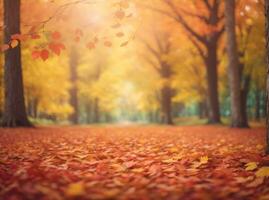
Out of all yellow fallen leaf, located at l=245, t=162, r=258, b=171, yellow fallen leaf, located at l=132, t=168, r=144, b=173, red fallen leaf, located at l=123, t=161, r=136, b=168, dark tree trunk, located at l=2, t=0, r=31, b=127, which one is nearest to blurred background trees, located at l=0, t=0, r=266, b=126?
dark tree trunk, located at l=2, t=0, r=31, b=127

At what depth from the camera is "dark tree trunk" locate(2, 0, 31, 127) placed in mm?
9969

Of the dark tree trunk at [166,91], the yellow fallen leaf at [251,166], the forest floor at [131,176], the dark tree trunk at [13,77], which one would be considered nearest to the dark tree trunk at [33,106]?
the dark tree trunk at [166,91]

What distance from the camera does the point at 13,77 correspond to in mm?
10125

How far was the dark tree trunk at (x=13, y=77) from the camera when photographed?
9.97 meters

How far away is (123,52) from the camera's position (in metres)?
26.8

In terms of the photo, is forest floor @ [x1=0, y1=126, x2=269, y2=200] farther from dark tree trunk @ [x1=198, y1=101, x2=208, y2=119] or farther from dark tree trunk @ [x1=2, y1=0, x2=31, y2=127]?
dark tree trunk @ [x1=198, y1=101, x2=208, y2=119]

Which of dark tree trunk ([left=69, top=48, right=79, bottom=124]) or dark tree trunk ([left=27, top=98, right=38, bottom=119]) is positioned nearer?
dark tree trunk ([left=27, top=98, right=38, bottom=119])

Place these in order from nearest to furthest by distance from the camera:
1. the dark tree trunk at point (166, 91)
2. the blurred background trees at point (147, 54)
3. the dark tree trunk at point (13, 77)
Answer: the dark tree trunk at point (13, 77) < the blurred background trees at point (147, 54) < the dark tree trunk at point (166, 91)

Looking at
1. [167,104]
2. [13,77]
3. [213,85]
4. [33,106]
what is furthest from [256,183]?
[33,106]

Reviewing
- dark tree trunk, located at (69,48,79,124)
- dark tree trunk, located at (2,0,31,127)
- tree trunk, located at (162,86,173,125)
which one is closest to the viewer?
dark tree trunk, located at (2,0,31,127)

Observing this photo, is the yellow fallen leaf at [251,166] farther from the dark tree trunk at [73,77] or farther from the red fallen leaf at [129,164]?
the dark tree trunk at [73,77]

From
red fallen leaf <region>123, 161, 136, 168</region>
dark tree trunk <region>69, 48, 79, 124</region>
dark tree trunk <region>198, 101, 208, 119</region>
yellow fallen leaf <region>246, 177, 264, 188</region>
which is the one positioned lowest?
yellow fallen leaf <region>246, 177, 264, 188</region>

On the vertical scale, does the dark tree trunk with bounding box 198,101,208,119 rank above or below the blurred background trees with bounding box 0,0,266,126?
below

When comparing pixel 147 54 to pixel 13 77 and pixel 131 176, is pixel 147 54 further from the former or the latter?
pixel 131 176
